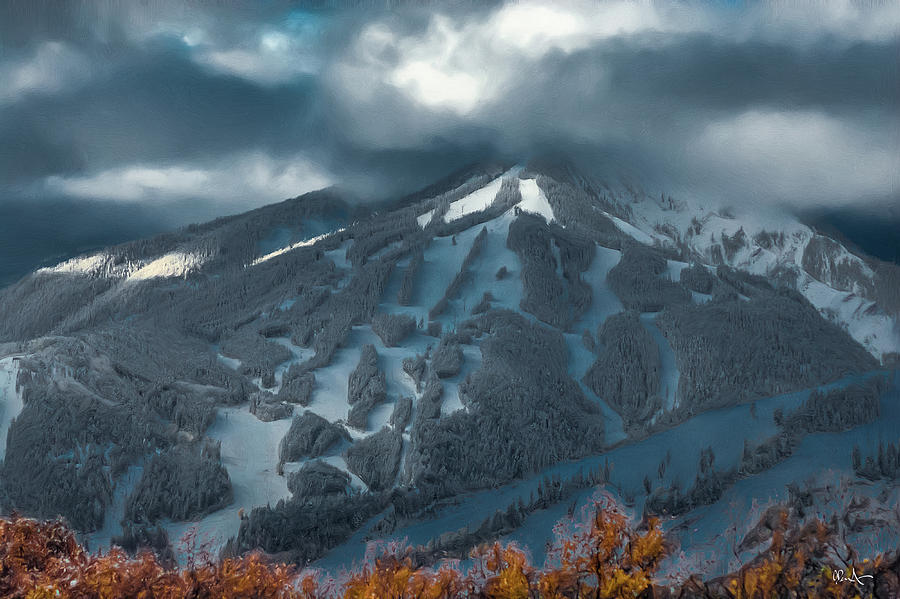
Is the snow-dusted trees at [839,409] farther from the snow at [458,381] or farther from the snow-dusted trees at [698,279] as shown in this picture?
the snow-dusted trees at [698,279]

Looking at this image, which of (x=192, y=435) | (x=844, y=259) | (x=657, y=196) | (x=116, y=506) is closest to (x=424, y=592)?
(x=116, y=506)

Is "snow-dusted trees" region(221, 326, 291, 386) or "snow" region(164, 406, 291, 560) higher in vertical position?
"snow-dusted trees" region(221, 326, 291, 386)

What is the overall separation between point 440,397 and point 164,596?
29.3 metres

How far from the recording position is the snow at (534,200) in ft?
284

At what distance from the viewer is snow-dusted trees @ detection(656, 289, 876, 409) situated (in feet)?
158

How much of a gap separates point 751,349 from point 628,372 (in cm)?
972

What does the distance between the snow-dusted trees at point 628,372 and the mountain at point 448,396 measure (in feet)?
0.71

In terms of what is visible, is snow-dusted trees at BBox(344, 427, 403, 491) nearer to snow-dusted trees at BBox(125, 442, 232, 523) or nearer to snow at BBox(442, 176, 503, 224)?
snow-dusted trees at BBox(125, 442, 232, 523)

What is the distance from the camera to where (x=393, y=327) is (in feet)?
187

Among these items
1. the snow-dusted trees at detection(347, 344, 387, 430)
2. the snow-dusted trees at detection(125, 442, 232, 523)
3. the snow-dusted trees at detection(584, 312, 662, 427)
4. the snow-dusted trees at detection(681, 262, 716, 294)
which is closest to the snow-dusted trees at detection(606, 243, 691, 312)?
the snow-dusted trees at detection(681, 262, 716, 294)

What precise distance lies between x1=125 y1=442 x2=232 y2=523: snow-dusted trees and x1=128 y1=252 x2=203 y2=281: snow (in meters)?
55.6

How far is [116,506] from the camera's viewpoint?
Result: 113 ft

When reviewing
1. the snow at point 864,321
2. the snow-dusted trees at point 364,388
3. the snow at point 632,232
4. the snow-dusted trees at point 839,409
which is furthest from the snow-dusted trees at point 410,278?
the snow at point 864,321
